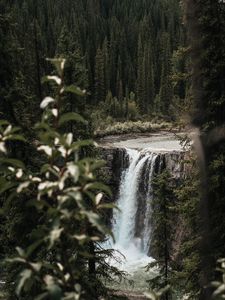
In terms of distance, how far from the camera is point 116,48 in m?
84.1

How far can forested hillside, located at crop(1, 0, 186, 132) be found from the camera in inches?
2207

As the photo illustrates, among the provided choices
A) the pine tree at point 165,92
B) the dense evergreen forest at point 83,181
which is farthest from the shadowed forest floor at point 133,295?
the pine tree at point 165,92

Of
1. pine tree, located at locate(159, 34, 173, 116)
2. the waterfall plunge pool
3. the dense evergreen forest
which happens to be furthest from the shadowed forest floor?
pine tree, located at locate(159, 34, 173, 116)

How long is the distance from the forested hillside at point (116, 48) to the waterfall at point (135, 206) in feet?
45.1

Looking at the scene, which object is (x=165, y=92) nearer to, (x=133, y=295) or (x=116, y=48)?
(x=116, y=48)

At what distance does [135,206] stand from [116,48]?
205 feet

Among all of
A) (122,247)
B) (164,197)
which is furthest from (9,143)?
(122,247)

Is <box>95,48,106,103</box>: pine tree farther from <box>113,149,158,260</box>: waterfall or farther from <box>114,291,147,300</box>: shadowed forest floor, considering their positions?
<box>114,291,147,300</box>: shadowed forest floor

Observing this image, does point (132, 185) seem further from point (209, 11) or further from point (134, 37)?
point (134, 37)

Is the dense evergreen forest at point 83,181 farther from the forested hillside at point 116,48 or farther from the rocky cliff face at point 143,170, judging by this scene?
the forested hillside at point 116,48

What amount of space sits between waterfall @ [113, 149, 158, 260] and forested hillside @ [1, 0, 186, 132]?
13761 millimetres

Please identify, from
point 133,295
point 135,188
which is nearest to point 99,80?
point 135,188

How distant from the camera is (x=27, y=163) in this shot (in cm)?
1092

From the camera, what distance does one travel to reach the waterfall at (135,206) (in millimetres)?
24281
